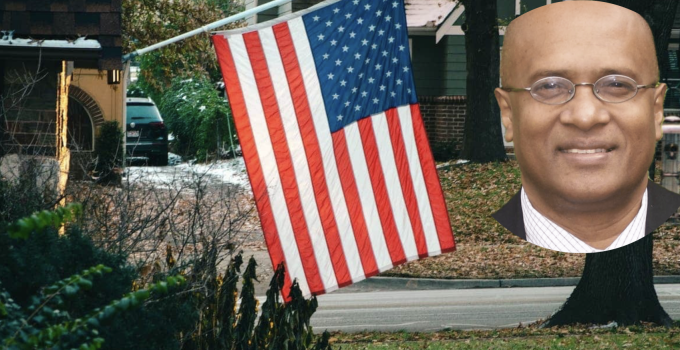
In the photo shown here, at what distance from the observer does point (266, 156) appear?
6.38m

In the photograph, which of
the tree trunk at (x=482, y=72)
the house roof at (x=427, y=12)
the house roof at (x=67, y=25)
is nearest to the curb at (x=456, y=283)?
the tree trunk at (x=482, y=72)

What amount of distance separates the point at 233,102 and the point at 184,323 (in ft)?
4.62

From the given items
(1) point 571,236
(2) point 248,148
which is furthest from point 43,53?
(1) point 571,236

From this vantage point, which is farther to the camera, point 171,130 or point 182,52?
point 171,130

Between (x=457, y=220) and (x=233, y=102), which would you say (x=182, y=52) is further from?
(x=233, y=102)

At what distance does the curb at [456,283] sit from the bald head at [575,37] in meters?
11.2

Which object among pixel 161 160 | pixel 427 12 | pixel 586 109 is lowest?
pixel 161 160

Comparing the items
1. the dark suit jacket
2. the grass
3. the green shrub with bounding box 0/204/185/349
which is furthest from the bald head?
the grass

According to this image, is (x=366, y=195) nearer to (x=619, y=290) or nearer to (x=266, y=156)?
(x=266, y=156)

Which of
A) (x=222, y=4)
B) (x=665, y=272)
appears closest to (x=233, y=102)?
(x=665, y=272)

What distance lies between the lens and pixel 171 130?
117 ft

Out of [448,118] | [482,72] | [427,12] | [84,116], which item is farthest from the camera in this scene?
[427,12]

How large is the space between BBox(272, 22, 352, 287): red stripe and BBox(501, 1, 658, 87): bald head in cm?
169

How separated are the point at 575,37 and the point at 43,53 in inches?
220
